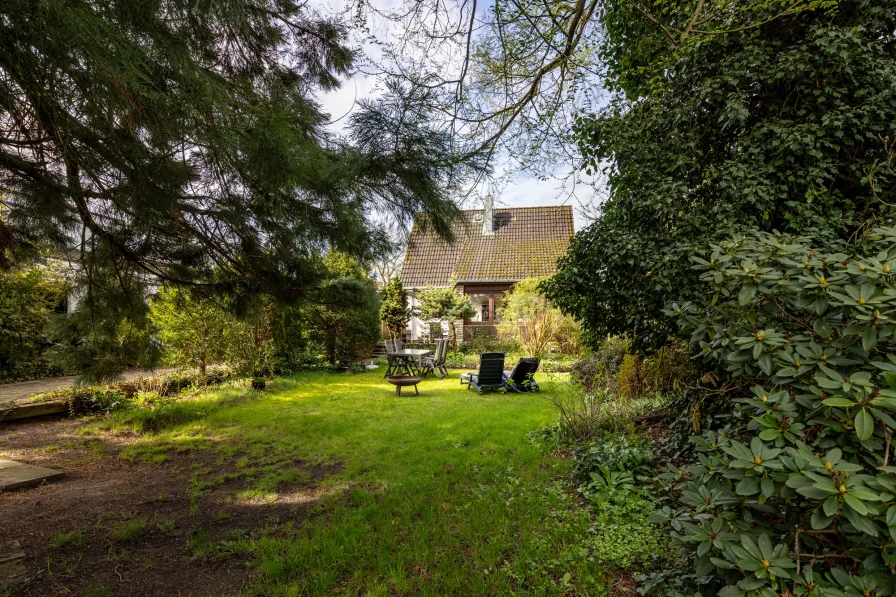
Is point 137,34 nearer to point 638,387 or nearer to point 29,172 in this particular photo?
point 29,172

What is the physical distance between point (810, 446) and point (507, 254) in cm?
1749

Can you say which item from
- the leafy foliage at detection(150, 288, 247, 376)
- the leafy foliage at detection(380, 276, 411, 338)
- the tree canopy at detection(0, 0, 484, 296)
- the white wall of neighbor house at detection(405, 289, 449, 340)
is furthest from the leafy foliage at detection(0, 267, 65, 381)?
the white wall of neighbor house at detection(405, 289, 449, 340)

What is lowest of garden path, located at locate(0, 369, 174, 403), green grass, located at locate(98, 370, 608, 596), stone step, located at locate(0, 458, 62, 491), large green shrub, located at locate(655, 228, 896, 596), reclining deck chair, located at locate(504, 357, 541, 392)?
green grass, located at locate(98, 370, 608, 596)

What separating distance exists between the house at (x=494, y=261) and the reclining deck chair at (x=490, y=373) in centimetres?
775

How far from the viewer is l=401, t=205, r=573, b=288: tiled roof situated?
18.1 m

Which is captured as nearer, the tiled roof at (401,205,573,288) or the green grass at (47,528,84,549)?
the green grass at (47,528,84,549)

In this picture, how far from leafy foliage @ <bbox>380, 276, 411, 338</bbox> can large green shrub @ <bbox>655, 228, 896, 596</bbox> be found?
1496 cm

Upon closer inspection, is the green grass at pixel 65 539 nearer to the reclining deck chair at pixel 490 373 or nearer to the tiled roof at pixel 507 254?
the reclining deck chair at pixel 490 373

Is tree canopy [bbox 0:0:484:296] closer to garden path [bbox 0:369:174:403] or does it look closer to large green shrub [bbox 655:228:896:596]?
large green shrub [bbox 655:228:896:596]

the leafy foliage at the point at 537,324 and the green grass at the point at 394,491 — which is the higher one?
the leafy foliage at the point at 537,324

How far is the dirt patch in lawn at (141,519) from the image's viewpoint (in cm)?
282

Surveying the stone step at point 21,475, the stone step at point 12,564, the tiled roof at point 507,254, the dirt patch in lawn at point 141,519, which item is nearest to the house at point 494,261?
the tiled roof at point 507,254

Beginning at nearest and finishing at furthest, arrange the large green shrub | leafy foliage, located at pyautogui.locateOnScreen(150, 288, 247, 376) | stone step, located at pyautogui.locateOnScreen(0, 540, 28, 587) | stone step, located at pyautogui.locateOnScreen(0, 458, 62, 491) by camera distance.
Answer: the large green shrub, stone step, located at pyautogui.locateOnScreen(0, 540, 28, 587), stone step, located at pyautogui.locateOnScreen(0, 458, 62, 491), leafy foliage, located at pyautogui.locateOnScreen(150, 288, 247, 376)

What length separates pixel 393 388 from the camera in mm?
10000
